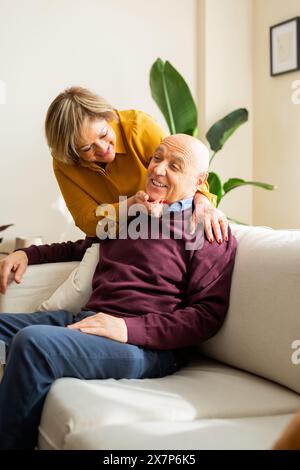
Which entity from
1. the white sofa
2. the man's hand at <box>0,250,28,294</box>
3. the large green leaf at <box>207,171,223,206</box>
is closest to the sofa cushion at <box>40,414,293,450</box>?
the white sofa

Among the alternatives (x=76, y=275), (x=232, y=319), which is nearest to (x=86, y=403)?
(x=232, y=319)

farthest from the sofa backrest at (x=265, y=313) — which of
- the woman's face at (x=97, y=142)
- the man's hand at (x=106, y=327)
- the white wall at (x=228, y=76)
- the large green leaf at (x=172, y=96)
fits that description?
the white wall at (x=228, y=76)

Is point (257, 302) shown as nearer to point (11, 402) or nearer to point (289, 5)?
point (11, 402)

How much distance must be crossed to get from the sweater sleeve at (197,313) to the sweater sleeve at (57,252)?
1.76 ft

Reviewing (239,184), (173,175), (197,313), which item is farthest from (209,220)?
(239,184)

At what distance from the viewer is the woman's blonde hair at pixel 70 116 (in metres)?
2.01

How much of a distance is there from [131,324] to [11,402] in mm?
388

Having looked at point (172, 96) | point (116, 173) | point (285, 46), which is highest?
point (285, 46)

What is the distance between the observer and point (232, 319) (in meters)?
1.76

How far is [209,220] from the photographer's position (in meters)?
1.86

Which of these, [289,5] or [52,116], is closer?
[52,116]

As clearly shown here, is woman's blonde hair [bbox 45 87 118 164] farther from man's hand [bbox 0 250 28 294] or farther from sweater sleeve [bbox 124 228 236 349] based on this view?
sweater sleeve [bbox 124 228 236 349]

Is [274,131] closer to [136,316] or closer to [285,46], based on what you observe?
[285,46]

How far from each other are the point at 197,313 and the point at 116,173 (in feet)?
2.26
